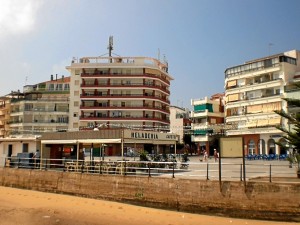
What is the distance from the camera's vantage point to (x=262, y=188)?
16.2 metres

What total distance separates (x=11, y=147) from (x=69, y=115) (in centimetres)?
3803

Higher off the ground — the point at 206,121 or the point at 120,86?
the point at 120,86

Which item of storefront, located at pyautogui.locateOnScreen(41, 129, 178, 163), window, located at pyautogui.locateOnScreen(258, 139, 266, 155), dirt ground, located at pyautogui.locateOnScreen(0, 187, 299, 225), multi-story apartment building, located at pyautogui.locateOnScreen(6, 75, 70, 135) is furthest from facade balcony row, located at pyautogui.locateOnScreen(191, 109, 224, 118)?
dirt ground, located at pyautogui.locateOnScreen(0, 187, 299, 225)

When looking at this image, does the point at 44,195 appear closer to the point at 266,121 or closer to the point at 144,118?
the point at 266,121

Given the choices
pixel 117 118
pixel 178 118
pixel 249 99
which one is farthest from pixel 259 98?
pixel 178 118

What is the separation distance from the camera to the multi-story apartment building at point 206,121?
6391 cm

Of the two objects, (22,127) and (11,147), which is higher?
(22,127)

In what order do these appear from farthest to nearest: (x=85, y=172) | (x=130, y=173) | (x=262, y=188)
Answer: (x=85, y=172), (x=130, y=173), (x=262, y=188)

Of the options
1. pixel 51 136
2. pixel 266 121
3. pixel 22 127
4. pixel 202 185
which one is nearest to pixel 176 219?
pixel 202 185

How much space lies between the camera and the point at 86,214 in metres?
18.2

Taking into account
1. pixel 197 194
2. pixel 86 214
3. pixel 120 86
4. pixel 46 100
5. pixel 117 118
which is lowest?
pixel 86 214

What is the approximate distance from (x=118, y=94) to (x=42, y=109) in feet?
56.1

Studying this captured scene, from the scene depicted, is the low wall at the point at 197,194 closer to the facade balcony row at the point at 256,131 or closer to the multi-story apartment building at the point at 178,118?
the facade balcony row at the point at 256,131

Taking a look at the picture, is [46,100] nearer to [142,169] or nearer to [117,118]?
[117,118]
